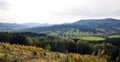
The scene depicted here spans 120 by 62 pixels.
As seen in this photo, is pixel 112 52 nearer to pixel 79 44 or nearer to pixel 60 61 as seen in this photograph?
pixel 79 44

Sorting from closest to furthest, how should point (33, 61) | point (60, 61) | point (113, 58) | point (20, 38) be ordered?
point (33, 61), point (60, 61), point (113, 58), point (20, 38)

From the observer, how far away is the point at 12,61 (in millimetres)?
23953

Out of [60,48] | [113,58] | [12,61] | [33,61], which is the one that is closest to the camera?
[12,61]

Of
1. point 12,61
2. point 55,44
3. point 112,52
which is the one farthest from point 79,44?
point 12,61

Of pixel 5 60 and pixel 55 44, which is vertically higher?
pixel 5 60

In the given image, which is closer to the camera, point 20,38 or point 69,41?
point 20,38

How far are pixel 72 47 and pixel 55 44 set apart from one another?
11.3 m

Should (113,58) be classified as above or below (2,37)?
below

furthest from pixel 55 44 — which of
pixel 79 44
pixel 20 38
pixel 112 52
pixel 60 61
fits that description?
pixel 60 61

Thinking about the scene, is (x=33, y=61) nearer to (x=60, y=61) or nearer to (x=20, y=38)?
(x=60, y=61)

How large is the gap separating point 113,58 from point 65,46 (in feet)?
128

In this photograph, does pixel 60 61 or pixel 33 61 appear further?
pixel 60 61

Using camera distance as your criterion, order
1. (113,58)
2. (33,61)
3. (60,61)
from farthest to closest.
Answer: (113,58), (60,61), (33,61)

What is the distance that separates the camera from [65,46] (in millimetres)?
130375
